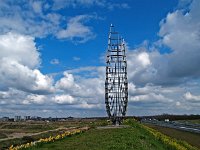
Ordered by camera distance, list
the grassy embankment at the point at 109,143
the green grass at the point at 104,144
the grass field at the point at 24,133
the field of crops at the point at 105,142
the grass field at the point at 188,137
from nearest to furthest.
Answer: the green grass at the point at 104,144 → the grassy embankment at the point at 109,143 → the field of crops at the point at 105,142 → the grass field at the point at 188,137 → the grass field at the point at 24,133

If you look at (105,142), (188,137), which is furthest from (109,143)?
(188,137)

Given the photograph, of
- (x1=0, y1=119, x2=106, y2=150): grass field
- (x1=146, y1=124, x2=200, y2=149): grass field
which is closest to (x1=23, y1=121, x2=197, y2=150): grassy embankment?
(x1=146, y1=124, x2=200, y2=149): grass field

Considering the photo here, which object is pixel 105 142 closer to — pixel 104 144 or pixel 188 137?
pixel 104 144

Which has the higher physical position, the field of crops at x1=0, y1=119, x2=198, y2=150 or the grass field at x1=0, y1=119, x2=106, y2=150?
the grass field at x1=0, y1=119, x2=106, y2=150

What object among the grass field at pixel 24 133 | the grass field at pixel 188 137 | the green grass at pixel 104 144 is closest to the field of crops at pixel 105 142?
the green grass at pixel 104 144

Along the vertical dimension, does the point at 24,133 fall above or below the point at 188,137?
above

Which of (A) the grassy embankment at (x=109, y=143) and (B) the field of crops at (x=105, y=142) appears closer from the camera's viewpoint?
(A) the grassy embankment at (x=109, y=143)

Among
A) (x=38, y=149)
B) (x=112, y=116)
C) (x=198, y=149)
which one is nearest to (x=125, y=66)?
(x=112, y=116)

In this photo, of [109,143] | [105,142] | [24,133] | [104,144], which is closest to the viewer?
[104,144]

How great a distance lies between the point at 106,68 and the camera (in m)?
41.8

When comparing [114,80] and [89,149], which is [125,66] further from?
[89,149]

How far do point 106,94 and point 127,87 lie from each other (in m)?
2.18

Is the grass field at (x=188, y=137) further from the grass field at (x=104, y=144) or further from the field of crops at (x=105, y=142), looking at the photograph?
the grass field at (x=104, y=144)

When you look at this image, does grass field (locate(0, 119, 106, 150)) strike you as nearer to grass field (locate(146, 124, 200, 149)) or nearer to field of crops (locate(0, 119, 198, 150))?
field of crops (locate(0, 119, 198, 150))
